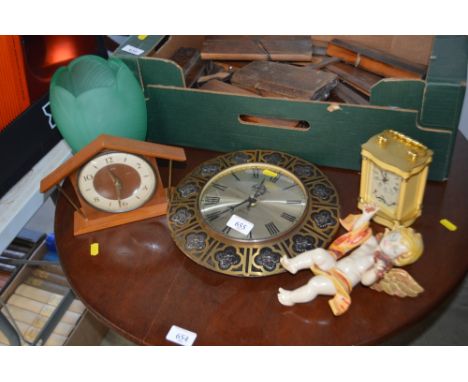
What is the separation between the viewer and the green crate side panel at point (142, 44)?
1.43 m

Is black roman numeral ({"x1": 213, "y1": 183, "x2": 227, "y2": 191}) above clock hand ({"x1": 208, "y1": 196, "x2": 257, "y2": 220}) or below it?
above

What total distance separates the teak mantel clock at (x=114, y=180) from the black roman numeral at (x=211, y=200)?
0.11m

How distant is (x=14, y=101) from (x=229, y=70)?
0.65 meters

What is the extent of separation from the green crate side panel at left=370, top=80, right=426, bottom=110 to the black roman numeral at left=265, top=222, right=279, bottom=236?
407 millimetres

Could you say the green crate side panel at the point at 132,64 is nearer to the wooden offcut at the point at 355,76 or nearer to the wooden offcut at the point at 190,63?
the wooden offcut at the point at 190,63

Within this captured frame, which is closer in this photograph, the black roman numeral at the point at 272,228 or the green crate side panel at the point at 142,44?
the black roman numeral at the point at 272,228

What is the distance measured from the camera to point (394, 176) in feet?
3.77

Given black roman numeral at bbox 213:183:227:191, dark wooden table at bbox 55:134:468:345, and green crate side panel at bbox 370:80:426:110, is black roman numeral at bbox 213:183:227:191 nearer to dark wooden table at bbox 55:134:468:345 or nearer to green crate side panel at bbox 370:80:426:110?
dark wooden table at bbox 55:134:468:345

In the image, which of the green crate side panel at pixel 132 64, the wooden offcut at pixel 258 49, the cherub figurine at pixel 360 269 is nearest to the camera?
the cherub figurine at pixel 360 269

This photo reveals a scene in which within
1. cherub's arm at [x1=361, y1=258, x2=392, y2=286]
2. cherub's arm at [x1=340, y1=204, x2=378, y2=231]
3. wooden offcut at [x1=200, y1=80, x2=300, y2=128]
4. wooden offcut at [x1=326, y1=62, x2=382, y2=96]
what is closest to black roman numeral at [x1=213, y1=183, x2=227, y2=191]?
wooden offcut at [x1=200, y1=80, x2=300, y2=128]

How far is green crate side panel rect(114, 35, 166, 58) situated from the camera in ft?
4.69

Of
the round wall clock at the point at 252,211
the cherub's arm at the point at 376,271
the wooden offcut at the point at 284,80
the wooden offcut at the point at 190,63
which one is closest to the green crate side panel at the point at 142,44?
the wooden offcut at the point at 190,63

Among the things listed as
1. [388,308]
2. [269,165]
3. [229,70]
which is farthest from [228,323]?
[229,70]

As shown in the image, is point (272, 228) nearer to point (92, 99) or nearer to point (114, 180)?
point (114, 180)
